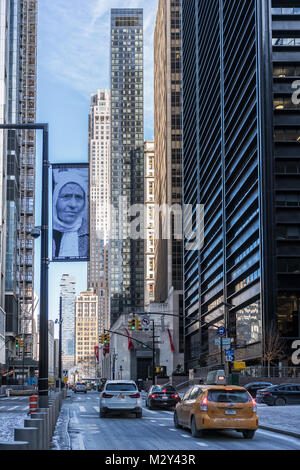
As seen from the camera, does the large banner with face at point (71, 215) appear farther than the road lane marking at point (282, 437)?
Yes

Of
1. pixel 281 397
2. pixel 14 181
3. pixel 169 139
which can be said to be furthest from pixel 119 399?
pixel 169 139

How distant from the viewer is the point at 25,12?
15812 cm

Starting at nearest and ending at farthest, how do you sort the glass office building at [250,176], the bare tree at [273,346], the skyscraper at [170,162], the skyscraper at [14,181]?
the bare tree at [273,346]
the glass office building at [250,176]
the skyscraper at [14,181]
the skyscraper at [170,162]

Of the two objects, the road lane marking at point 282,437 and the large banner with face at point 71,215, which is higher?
the large banner with face at point 71,215

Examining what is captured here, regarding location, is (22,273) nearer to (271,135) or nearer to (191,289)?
(191,289)

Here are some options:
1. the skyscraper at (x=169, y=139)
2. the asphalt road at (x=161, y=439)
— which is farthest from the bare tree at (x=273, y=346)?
the skyscraper at (x=169, y=139)

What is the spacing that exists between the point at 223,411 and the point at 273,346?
164 feet

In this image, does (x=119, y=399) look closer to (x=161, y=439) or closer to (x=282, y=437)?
(x=282, y=437)

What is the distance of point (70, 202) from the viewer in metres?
20.2

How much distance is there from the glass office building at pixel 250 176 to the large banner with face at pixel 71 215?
1986 inches

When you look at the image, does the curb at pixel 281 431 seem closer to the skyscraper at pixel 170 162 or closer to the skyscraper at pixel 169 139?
the skyscraper at pixel 170 162

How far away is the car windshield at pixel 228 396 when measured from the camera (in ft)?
63.4

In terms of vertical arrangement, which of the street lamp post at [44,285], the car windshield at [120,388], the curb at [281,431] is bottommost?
the curb at [281,431]
